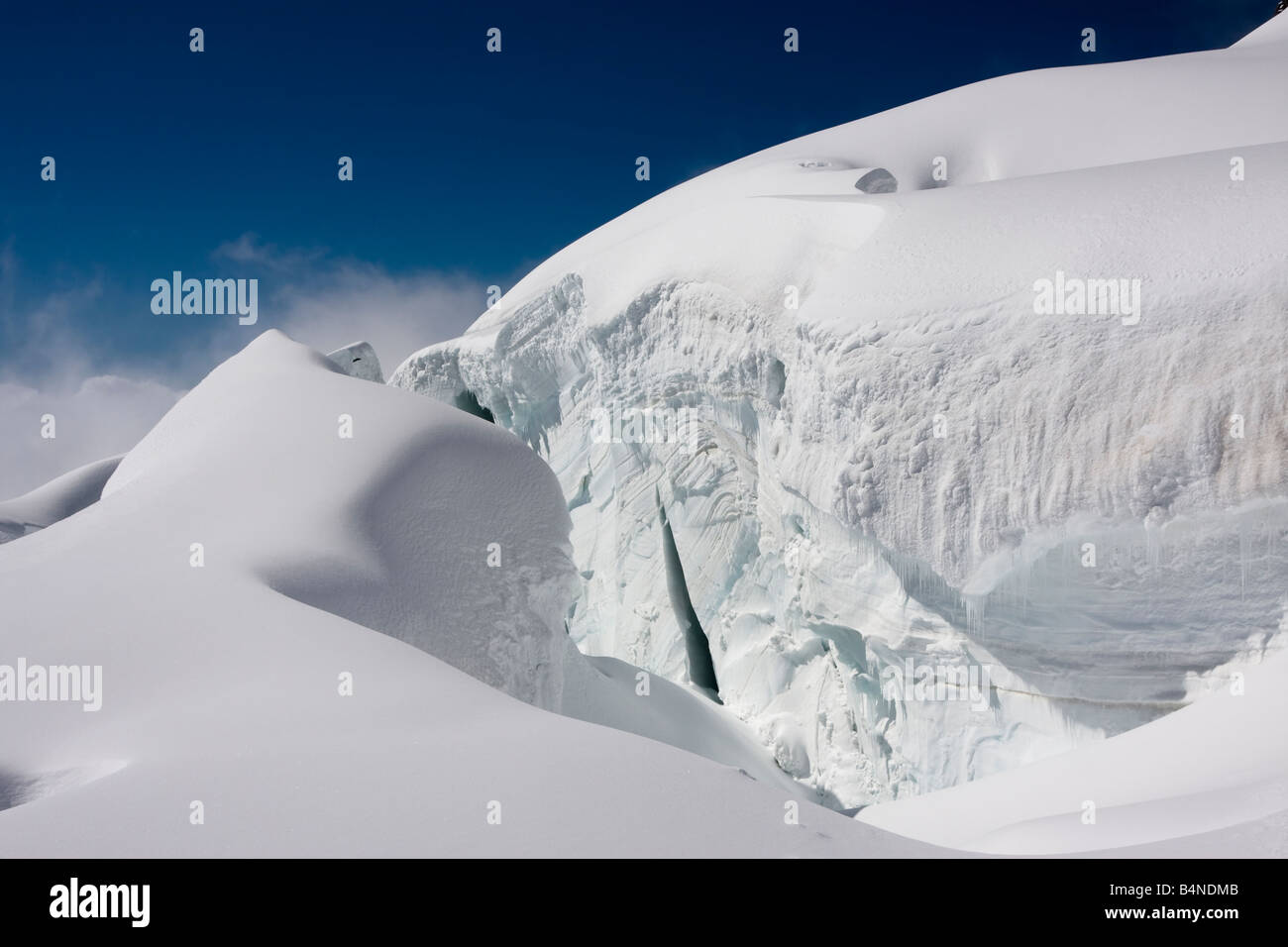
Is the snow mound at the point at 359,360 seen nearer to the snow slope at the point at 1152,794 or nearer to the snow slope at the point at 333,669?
the snow slope at the point at 333,669

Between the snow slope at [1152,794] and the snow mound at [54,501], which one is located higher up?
the snow mound at [54,501]

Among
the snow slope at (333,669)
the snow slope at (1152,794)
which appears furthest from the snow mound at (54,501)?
the snow slope at (1152,794)

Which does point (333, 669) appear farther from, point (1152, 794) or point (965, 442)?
point (965, 442)

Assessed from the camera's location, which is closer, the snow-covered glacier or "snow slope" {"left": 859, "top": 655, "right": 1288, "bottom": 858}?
"snow slope" {"left": 859, "top": 655, "right": 1288, "bottom": 858}

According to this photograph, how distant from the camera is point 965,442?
5.88 meters

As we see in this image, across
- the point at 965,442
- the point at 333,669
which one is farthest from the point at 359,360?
the point at 333,669

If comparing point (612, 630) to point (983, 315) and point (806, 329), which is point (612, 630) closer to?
point (806, 329)

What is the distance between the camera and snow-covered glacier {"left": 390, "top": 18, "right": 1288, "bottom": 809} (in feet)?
17.4

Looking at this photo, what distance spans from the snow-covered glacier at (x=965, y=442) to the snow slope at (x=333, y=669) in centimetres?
194

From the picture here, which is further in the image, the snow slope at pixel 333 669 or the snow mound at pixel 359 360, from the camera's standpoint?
the snow mound at pixel 359 360

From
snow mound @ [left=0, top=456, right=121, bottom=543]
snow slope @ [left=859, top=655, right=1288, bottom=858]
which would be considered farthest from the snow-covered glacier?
snow mound @ [left=0, top=456, right=121, bottom=543]

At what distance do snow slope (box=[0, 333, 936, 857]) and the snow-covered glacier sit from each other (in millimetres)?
1939

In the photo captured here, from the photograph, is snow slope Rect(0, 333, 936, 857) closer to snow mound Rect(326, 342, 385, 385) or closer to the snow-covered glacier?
the snow-covered glacier

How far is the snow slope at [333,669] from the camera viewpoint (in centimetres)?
253
